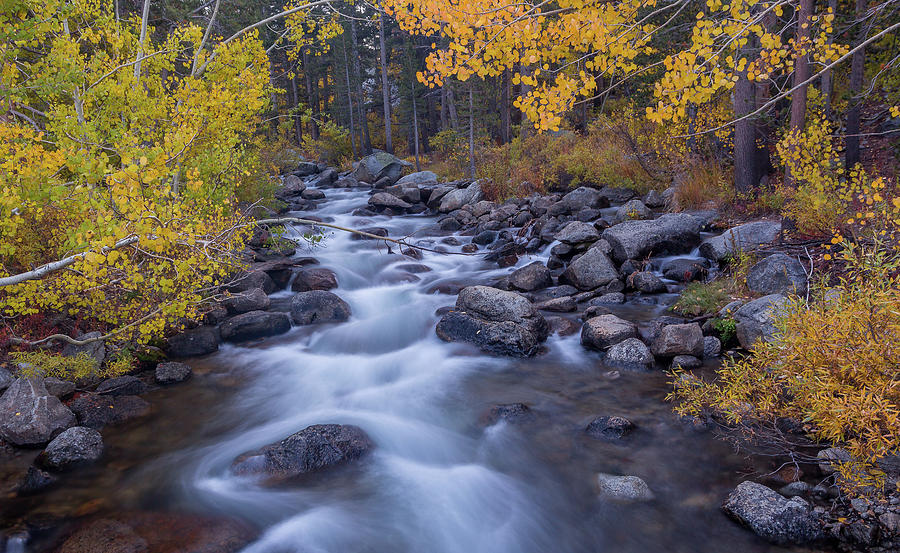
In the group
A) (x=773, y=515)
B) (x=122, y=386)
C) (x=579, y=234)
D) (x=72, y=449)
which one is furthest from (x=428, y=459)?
(x=579, y=234)

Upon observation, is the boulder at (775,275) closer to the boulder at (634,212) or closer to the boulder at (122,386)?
the boulder at (634,212)

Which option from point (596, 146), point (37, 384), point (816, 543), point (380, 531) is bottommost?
point (380, 531)

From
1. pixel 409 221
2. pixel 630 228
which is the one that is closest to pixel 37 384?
pixel 630 228

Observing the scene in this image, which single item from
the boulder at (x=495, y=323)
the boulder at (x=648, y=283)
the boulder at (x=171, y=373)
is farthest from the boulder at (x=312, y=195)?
the boulder at (x=648, y=283)

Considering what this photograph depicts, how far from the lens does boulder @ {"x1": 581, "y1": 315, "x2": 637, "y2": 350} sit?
7.86 metres

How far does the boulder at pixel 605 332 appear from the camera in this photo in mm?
7855

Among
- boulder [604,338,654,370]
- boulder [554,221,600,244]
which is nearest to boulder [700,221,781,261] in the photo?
boulder [554,221,600,244]

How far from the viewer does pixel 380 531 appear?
16.2ft

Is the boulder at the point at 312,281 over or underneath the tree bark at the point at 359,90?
underneath

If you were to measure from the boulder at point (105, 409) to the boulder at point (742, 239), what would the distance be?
9.70 meters

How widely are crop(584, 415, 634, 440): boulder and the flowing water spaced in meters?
0.13

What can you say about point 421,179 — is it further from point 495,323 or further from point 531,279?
point 495,323

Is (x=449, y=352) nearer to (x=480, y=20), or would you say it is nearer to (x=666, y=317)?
(x=666, y=317)

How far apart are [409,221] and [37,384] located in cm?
1396
